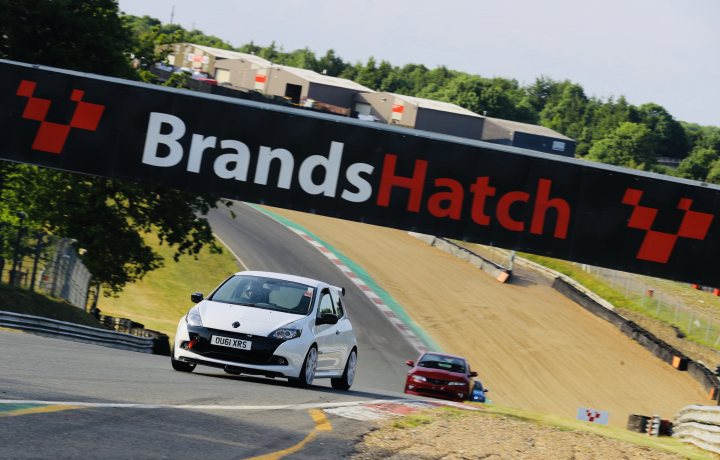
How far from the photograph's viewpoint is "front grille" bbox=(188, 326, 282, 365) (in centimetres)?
1378

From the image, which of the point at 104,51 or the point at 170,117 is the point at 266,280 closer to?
the point at 170,117

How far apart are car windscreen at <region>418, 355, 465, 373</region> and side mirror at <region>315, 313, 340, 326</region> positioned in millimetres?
9085

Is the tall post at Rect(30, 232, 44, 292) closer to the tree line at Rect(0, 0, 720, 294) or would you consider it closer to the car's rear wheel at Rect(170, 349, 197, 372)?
the tree line at Rect(0, 0, 720, 294)

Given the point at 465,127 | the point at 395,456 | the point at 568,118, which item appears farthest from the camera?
the point at 568,118

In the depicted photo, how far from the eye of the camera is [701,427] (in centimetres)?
1756

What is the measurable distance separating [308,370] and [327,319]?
0.93 metres

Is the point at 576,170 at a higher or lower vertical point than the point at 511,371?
higher

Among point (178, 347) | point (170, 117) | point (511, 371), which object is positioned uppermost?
point (170, 117)

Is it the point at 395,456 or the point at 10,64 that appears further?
the point at 10,64

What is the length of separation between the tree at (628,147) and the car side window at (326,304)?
132915 millimetres

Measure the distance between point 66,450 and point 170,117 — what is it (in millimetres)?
18886

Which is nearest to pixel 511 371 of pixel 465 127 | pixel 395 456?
pixel 395 456

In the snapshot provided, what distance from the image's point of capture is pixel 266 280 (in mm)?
15195

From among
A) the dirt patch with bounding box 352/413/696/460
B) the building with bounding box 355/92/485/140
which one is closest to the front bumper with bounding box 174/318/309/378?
the dirt patch with bounding box 352/413/696/460
